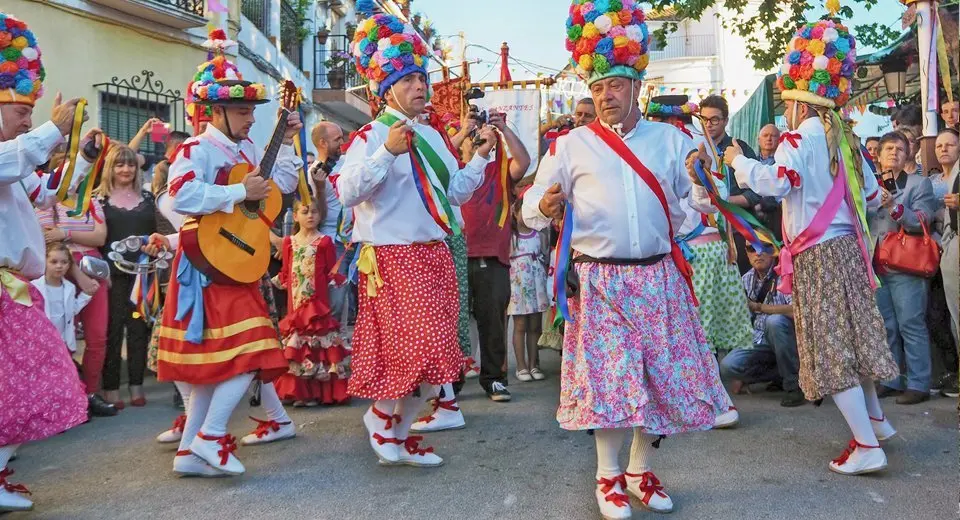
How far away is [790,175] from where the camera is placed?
4520 millimetres

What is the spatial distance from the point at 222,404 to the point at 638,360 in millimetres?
2240

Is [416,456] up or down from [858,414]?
down

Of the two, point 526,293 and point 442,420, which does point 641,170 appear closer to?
point 442,420

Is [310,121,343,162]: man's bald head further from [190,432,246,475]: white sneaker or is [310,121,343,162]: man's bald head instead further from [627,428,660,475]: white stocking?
Result: [627,428,660,475]: white stocking

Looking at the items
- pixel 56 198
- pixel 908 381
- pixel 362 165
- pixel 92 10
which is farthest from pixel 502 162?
pixel 92 10

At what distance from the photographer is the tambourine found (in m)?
6.77

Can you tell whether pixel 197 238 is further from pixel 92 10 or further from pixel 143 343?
pixel 92 10

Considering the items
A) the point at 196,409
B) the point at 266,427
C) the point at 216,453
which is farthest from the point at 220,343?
the point at 266,427

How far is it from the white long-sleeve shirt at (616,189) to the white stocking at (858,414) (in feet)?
4.40


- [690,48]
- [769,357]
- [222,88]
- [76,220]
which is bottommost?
[769,357]

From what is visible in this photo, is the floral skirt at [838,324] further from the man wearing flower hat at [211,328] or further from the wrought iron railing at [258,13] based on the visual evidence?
the wrought iron railing at [258,13]

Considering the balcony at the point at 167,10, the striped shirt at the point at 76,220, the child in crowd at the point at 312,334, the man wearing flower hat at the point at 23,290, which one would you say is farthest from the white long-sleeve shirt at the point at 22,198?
the balcony at the point at 167,10

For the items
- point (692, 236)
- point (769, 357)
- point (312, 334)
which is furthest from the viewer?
point (769, 357)

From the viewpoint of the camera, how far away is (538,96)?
602 inches
